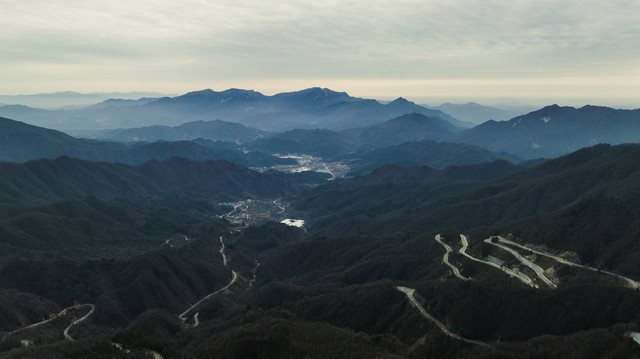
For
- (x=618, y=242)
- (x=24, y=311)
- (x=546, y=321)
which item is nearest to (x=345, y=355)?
(x=546, y=321)

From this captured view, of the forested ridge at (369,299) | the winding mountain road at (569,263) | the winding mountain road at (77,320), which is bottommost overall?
the winding mountain road at (77,320)

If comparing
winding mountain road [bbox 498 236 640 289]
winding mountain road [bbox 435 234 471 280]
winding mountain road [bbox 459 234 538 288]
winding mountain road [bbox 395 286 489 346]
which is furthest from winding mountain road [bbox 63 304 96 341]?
A: winding mountain road [bbox 498 236 640 289]

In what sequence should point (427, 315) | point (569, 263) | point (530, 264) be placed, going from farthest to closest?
point (530, 264) < point (569, 263) < point (427, 315)

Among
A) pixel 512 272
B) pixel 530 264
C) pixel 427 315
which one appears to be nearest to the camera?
pixel 427 315

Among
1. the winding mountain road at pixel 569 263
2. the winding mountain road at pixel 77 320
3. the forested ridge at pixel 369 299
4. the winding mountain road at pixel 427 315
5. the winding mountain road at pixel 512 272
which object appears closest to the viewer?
the forested ridge at pixel 369 299

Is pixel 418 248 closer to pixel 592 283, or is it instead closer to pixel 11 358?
pixel 592 283

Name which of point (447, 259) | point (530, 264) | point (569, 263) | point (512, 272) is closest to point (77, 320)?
point (447, 259)

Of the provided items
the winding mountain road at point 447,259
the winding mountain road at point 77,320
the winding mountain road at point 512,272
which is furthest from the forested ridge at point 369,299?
the winding mountain road at point 77,320

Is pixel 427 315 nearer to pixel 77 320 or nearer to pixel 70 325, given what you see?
pixel 70 325

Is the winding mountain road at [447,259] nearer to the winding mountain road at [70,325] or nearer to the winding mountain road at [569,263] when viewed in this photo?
the winding mountain road at [569,263]

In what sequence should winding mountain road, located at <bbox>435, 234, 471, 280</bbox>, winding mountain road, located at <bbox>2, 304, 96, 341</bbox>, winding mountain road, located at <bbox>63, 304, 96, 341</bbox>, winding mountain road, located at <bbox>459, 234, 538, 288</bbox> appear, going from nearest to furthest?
winding mountain road, located at <bbox>459, 234, 538, 288</bbox> → winding mountain road, located at <bbox>435, 234, 471, 280</bbox> → winding mountain road, located at <bbox>2, 304, 96, 341</bbox> → winding mountain road, located at <bbox>63, 304, 96, 341</bbox>

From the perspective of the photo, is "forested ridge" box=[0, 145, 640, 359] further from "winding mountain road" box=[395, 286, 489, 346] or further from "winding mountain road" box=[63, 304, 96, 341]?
"winding mountain road" box=[63, 304, 96, 341]
